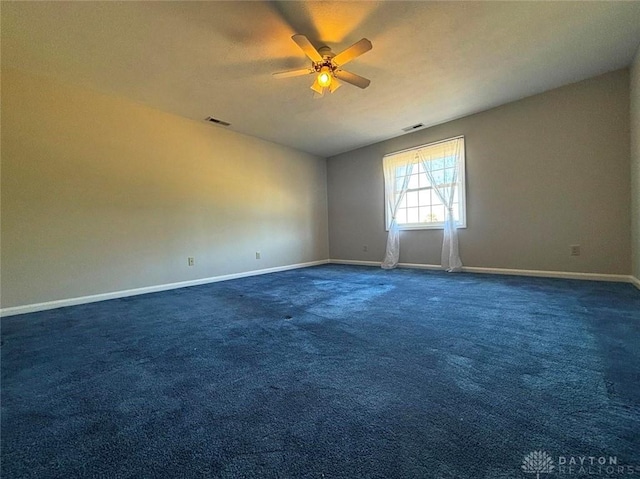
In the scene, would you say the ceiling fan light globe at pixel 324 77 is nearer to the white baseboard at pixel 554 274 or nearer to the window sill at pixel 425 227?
the window sill at pixel 425 227

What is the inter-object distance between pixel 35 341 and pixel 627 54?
611cm

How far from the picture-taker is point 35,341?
75.9 inches

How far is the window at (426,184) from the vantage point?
4242 mm

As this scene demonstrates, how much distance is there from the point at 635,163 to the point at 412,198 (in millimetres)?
2645

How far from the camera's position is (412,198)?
15.8 ft

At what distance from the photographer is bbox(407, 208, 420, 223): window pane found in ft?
15.7

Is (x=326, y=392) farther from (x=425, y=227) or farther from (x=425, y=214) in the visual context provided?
(x=425, y=214)

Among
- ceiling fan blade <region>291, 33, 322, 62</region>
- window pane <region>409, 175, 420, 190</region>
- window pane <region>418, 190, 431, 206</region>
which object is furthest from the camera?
window pane <region>409, 175, 420, 190</region>

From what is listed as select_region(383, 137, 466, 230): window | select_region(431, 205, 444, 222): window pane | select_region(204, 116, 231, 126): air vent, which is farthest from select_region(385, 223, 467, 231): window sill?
select_region(204, 116, 231, 126): air vent

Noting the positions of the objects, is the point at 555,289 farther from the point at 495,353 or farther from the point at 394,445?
the point at 394,445

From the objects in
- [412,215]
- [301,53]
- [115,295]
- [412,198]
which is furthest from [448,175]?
[115,295]

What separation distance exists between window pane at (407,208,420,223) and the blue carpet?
8.42 feet

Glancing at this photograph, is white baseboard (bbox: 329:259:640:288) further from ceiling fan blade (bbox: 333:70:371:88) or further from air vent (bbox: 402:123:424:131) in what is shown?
ceiling fan blade (bbox: 333:70:371:88)

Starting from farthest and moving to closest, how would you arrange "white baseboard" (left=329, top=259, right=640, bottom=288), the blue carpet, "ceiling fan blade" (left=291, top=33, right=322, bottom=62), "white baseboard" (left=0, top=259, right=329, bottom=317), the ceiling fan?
"white baseboard" (left=329, top=259, right=640, bottom=288) → "white baseboard" (left=0, top=259, right=329, bottom=317) → the ceiling fan → "ceiling fan blade" (left=291, top=33, right=322, bottom=62) → the blue carpet
